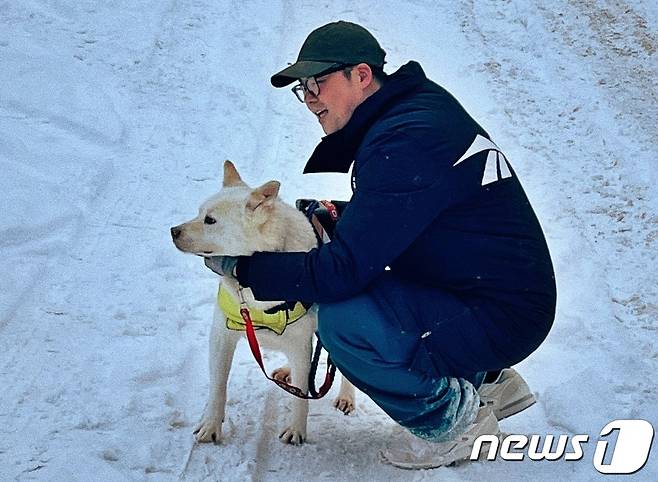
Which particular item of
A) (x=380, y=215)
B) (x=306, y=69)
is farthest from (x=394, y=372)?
(x=306, y=69)

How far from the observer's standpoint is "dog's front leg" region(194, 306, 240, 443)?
3.43 m

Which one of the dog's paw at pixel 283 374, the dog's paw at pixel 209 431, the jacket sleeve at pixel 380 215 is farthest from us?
the dog's paw at pixel 283 374

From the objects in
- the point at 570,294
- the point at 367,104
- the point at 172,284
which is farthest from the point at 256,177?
the point at 367,104

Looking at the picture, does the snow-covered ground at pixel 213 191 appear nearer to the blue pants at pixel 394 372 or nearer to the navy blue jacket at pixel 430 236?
the blue pants at pixel 394 372

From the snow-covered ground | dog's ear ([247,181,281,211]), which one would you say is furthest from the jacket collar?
the snow-covered ground

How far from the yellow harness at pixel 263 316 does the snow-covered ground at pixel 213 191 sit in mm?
460

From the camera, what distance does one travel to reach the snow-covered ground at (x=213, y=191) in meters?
3.44

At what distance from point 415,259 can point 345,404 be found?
103cm

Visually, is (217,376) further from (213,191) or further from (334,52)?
(213,191)

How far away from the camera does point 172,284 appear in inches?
180

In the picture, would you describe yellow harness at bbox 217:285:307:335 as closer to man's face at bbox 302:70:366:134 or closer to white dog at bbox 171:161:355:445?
white dog at bbox 171:161:355:445

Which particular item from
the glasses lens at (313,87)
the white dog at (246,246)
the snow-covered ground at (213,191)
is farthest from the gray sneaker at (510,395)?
the glasses lens at (313,87)

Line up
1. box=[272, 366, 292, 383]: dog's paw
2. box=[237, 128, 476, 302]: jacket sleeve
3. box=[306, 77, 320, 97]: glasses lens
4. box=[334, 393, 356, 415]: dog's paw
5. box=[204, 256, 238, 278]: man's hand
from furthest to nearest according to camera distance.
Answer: box=[272, 366, 292, 383]: dog's paw → box=[334, 393, 356, 415]: dog's paw → box=[204, 256, 238, 278]: man's hand → box=[306, 77, 320, 97]: glasses lens → box=[237, 128, 476, 302]: jacket sleeve

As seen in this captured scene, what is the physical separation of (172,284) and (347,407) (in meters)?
1.26
